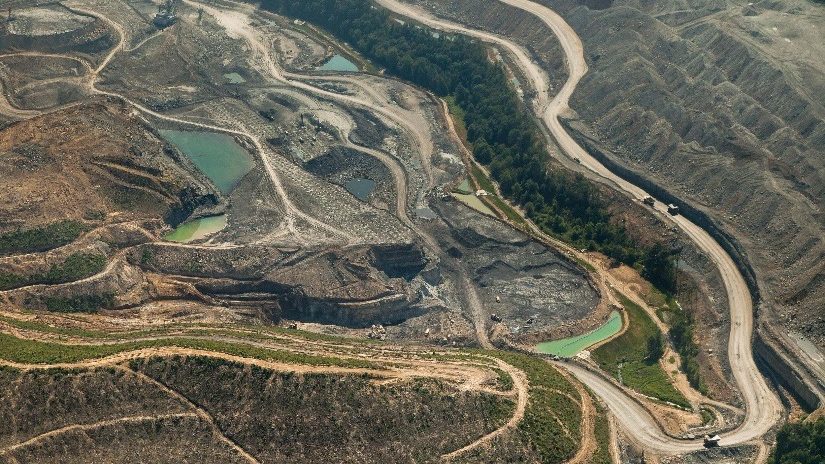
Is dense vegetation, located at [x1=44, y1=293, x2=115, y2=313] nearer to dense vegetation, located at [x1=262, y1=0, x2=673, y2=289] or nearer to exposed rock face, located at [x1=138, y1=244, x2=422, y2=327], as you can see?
exposed rock face, located at [x1=138, y1=244, x2=422, y2=327]

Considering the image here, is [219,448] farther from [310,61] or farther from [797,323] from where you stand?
[310,61]

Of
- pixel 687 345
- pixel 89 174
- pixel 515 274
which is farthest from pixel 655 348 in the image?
pixel 89 174

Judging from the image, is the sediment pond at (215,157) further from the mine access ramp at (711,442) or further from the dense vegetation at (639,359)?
the mine access ramp at (711,442)

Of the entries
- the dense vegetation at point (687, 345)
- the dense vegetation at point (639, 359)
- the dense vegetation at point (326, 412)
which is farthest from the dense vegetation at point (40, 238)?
the dense vegetation at point (687, 345)

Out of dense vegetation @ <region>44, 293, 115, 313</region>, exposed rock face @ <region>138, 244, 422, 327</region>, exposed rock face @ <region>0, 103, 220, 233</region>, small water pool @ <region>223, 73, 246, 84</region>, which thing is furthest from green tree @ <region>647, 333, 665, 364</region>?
small water pool @ <region>223, 73, 246, 84</region>

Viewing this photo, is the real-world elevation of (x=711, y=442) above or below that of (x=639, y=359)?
above

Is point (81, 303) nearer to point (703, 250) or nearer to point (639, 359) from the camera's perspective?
point (639, 359)
